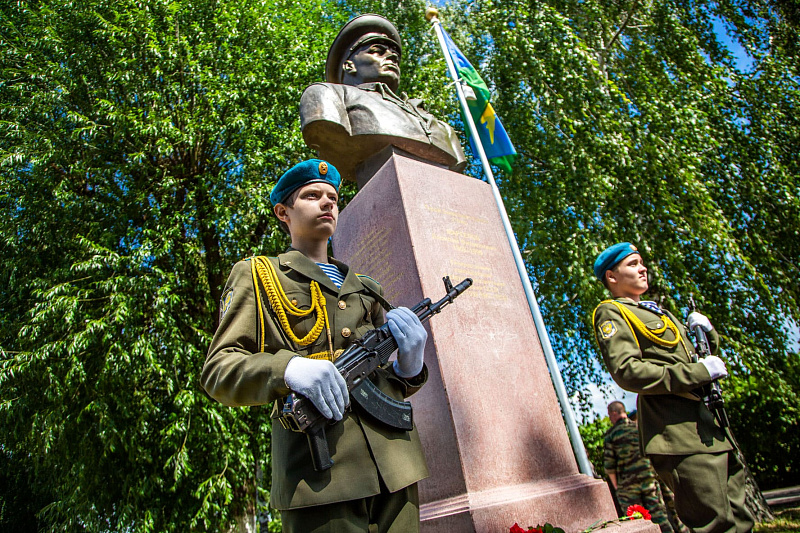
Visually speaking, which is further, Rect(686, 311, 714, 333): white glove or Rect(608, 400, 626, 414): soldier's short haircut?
Rect(608, 400, 626, 414): soldier's short haircut

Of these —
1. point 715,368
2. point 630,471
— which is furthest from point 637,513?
point 630,471

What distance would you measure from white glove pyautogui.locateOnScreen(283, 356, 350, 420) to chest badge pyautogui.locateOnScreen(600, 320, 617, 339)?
80.5 inches

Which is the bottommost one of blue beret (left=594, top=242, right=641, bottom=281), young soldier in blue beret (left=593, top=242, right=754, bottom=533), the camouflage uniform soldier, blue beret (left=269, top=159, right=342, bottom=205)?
the camouflage uniform soldier

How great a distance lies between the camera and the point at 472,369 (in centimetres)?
308

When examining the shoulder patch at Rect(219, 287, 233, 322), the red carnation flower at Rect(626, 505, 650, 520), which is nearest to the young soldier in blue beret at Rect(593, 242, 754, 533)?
the red carnation flower at Rect(626, 505, 650, 520)

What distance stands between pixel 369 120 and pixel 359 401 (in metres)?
3.17

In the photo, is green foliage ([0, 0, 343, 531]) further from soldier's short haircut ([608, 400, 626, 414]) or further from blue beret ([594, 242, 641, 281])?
blue beret ([594, 242, 641, 281])

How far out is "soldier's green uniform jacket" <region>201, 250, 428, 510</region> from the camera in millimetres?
1610

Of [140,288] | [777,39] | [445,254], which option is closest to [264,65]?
[140,288]

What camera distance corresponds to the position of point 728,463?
9.31 feet

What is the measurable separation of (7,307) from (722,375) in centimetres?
944

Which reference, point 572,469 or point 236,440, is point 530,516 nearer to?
point 572,469

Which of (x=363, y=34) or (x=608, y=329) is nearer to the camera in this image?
(x=608, y=329)

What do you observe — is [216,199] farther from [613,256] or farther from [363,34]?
[613,256]
